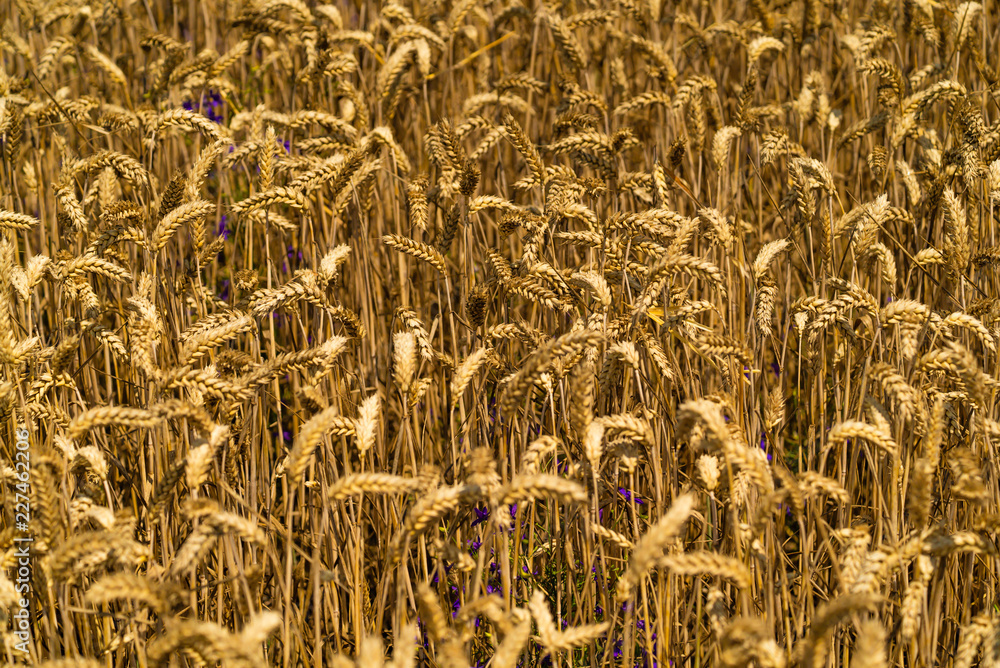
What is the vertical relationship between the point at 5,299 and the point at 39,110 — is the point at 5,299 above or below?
below

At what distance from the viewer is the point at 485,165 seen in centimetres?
371

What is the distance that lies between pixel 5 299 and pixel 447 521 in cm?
133

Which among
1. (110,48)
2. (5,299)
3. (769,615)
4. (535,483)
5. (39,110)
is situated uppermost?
(110,48)

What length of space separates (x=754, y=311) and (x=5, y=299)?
171 cm

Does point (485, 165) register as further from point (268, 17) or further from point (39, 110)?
point (39, 110)

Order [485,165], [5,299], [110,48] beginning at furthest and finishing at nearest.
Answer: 1. [110,48]
2. [485,165]
3. [5,299]

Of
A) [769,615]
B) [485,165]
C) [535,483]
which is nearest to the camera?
[535,483]

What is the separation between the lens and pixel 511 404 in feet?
4.83

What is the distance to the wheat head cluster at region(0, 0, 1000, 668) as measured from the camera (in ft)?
4.60

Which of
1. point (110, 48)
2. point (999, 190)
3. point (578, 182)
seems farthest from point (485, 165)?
point (110, 48)

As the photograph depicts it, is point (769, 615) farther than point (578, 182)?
No

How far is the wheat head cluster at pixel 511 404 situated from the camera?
1.40 meters

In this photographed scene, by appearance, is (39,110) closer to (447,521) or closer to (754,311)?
(447,521)

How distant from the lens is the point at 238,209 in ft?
6.41
